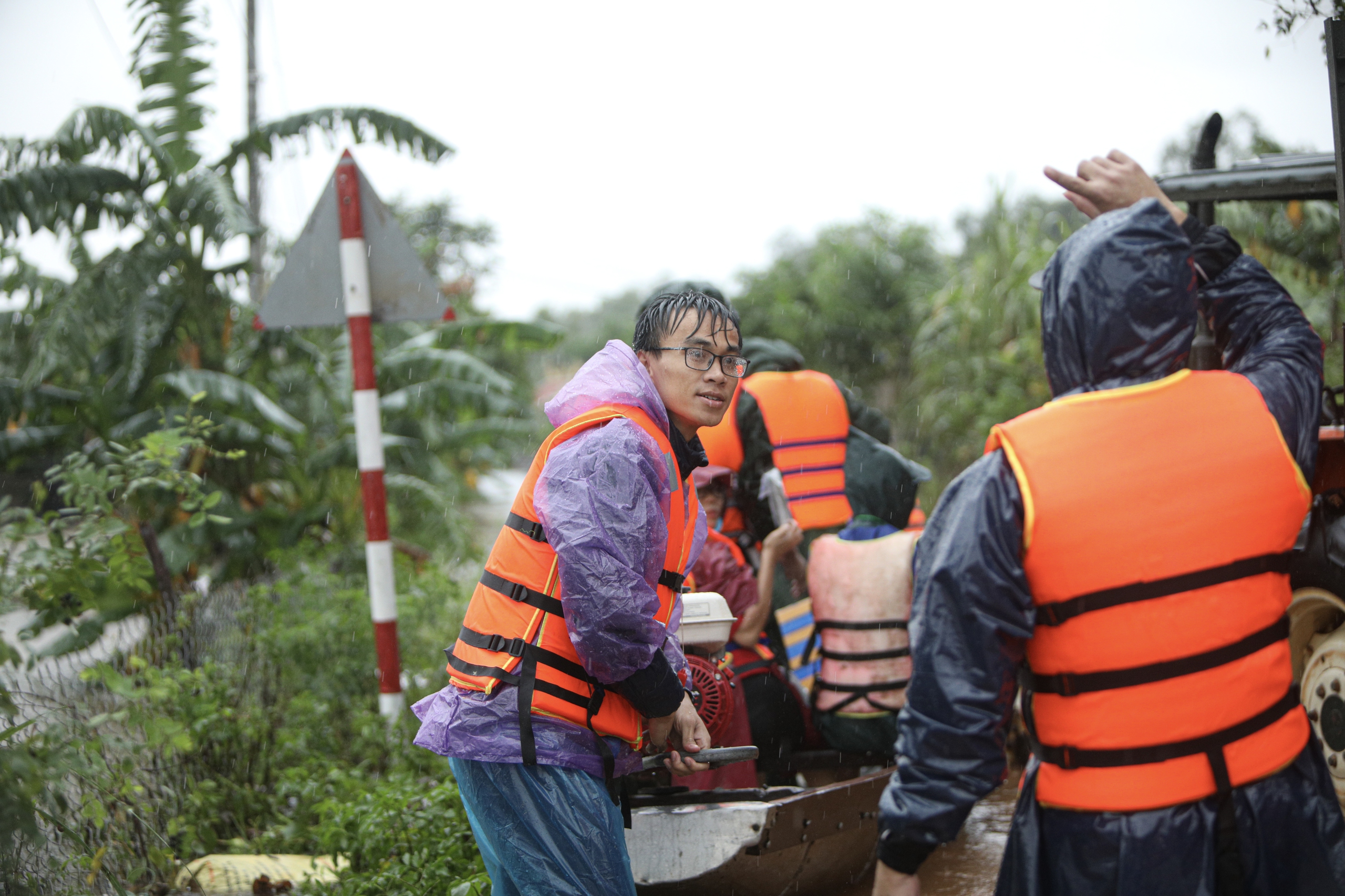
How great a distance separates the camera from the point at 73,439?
8180mm

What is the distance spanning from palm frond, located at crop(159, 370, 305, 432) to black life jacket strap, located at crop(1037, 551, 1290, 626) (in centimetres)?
659

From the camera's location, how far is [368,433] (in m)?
4.78

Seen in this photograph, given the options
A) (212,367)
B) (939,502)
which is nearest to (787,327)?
(212,367)

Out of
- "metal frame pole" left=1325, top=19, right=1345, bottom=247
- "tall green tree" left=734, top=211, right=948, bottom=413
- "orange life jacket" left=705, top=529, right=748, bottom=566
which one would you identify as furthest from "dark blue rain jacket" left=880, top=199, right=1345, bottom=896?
"tall green tree" left=734, top=211, right=948, bottom=413

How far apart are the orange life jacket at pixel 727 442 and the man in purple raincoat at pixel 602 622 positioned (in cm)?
239

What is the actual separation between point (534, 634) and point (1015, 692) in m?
1.01

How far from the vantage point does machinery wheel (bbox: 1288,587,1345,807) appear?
3377mm

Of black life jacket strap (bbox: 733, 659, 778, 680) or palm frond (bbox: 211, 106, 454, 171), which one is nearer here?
black life jacket strap (bbox: 733, 659, 778, 680)

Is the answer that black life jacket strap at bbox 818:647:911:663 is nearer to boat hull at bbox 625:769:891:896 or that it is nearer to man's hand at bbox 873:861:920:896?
boat hull at bbox 625:769:891:896

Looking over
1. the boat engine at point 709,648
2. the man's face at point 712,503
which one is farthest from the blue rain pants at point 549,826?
the man's face at point 712,503

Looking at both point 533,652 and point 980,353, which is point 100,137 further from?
point 980,353

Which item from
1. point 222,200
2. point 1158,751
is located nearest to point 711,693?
point 1158,751

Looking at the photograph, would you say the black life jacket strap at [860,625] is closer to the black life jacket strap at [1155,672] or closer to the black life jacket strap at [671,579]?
the black life jacket strap at [671,579]

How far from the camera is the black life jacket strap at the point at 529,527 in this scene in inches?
91.1
